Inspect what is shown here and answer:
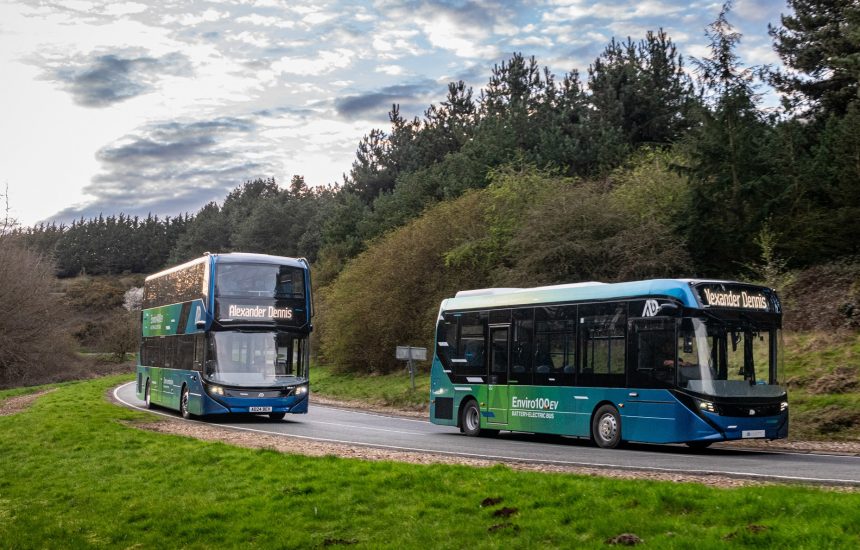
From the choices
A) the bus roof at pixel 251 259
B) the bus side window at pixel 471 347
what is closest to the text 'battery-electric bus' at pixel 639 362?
the bus side window at pixel 471 347

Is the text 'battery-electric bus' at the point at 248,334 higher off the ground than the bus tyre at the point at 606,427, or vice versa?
the text 'battery-electric bus' at the point at 248,334

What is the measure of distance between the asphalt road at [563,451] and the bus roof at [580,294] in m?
2.96

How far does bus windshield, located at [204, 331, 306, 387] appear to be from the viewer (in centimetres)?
2645

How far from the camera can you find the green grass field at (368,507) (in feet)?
30.2

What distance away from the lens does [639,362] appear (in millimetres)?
18547

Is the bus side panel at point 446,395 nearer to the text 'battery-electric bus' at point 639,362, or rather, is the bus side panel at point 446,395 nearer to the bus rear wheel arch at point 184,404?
the text 'battery-electric bus' at point 639,362

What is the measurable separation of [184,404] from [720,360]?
666 inches

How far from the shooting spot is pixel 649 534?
9078 millimetres

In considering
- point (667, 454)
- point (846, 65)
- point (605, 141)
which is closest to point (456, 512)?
point (667, 454)

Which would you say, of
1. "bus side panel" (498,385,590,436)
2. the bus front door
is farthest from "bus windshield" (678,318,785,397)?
the bus front door

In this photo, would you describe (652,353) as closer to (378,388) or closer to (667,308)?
(667,308)

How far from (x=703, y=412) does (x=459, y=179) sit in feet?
141

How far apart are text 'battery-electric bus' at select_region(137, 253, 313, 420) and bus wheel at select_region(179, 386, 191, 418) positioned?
0.53m

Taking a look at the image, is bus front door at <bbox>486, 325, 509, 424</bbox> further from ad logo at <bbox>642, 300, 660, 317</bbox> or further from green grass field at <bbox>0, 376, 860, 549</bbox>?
green grass field at <bbox>0, 376, 860, 549</bbox>
